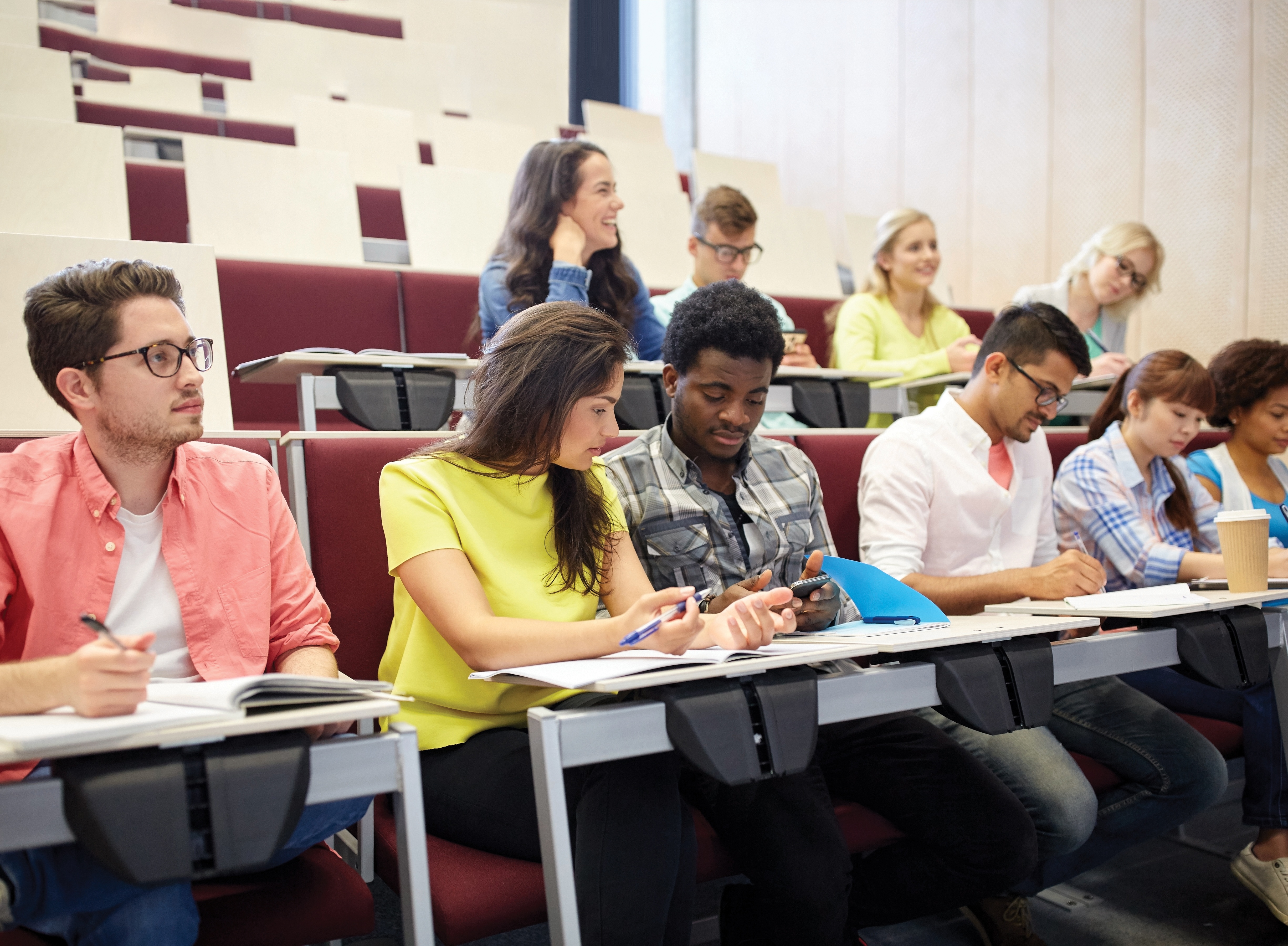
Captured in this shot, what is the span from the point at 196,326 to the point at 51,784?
1.08 m

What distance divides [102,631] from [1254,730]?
1.42 m

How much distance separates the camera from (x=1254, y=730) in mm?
1369

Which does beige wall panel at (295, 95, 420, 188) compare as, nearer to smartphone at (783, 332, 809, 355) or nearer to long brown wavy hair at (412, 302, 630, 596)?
smartphone at (783, 332, 809, 355)

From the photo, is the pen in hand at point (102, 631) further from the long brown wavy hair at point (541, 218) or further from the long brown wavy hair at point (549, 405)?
the long brown wavy hair at point (541, 218)

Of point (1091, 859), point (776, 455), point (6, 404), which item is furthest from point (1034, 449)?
point (6, 404)

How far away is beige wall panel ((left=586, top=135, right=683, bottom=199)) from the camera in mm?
2992

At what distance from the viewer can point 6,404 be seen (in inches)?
53.9

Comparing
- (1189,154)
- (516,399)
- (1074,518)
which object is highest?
(1189,154)

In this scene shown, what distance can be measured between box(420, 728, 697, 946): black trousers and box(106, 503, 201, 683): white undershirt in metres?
0.25

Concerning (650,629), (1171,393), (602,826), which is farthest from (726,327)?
(1171,393)

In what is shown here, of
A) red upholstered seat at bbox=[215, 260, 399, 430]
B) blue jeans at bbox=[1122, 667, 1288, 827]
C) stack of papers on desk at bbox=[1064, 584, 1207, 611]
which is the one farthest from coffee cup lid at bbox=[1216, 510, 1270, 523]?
red upholstered seat at bbox=[215, 260, 399, 430]

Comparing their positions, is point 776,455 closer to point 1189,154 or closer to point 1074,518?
point 1074,518

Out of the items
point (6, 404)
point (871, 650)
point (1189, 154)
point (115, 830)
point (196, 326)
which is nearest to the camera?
point (115, 830)

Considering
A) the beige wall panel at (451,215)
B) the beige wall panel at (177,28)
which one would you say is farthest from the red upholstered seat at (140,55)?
the beige wall panel at (451,215)
